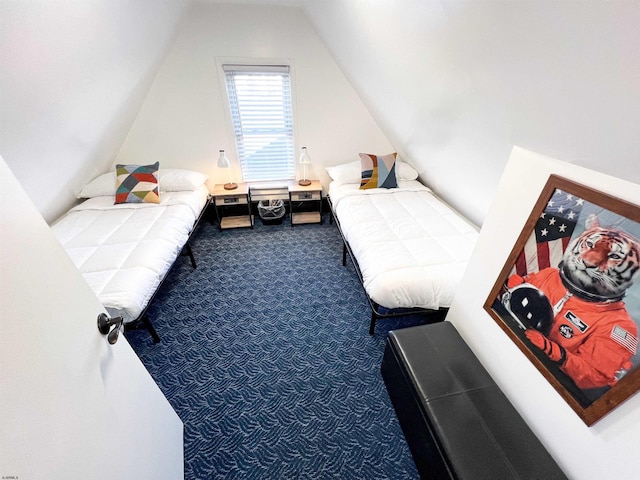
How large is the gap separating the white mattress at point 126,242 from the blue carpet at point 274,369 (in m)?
0.44

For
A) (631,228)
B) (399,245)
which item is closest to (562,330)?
(631,228)

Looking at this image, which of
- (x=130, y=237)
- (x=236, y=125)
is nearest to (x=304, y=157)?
(x=236, y=125)

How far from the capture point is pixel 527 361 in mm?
1044

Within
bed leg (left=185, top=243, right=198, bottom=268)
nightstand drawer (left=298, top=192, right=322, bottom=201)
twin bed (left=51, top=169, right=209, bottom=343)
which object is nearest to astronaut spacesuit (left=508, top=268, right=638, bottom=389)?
twin bed (left=51, top=169, right=209, bottom=343)

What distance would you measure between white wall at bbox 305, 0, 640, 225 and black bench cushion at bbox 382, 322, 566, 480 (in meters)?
0.97

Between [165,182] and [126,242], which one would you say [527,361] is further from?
[165,182]

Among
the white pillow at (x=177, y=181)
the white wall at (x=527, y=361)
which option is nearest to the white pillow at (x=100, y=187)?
the white pillow at (x=177, y=181)

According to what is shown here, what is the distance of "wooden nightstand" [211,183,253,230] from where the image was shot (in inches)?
121

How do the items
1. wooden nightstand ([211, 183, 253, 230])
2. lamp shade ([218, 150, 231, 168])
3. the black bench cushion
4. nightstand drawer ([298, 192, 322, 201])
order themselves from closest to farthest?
the black bench cushion, lamp shade ([218, 150, 231, 168]), wooden nightstand ([211, 183, 253, 230]), nightstand drawer ([298, 192, 322, 201])

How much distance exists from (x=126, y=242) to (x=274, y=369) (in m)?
1.47

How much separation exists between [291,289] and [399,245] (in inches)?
40.2

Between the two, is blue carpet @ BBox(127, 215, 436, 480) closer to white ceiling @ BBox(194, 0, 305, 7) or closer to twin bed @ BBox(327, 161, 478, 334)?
twin bed @ BBox(327, 161, 478, 334)

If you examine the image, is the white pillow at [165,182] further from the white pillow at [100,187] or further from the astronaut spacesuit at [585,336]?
the astronaut spacesuit at [585,336]

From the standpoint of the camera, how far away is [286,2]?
2467 millimetres
